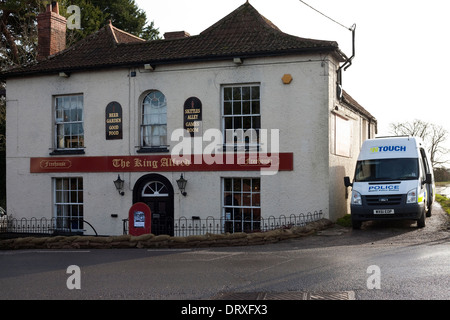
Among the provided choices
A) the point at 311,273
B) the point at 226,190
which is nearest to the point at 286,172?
the point at 226,190

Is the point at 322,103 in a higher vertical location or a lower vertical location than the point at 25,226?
higher

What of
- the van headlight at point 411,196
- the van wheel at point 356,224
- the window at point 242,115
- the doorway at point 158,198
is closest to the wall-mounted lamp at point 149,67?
the window at point 242,115

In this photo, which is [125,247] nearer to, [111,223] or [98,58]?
[111,223]

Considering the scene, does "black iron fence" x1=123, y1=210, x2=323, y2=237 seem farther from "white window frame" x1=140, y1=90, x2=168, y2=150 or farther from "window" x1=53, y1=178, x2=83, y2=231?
"white window frame" x1=140, y1=90, x2=168, y2=150

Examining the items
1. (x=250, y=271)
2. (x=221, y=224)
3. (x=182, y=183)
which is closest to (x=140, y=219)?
(x=182, y=183)

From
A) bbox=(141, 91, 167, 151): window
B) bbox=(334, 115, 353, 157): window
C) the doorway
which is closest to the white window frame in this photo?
bbox=(141, 91, 167, 151): window

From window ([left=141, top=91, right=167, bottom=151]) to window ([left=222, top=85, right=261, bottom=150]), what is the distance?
2.54m

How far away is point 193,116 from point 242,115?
1.90 meters

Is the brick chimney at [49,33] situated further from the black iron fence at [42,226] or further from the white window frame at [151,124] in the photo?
the black iron fence at [42,226]

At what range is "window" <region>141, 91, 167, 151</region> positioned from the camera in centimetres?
2041

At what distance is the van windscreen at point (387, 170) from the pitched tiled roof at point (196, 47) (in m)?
4.10

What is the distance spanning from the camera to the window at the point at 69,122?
21656 millimetres
